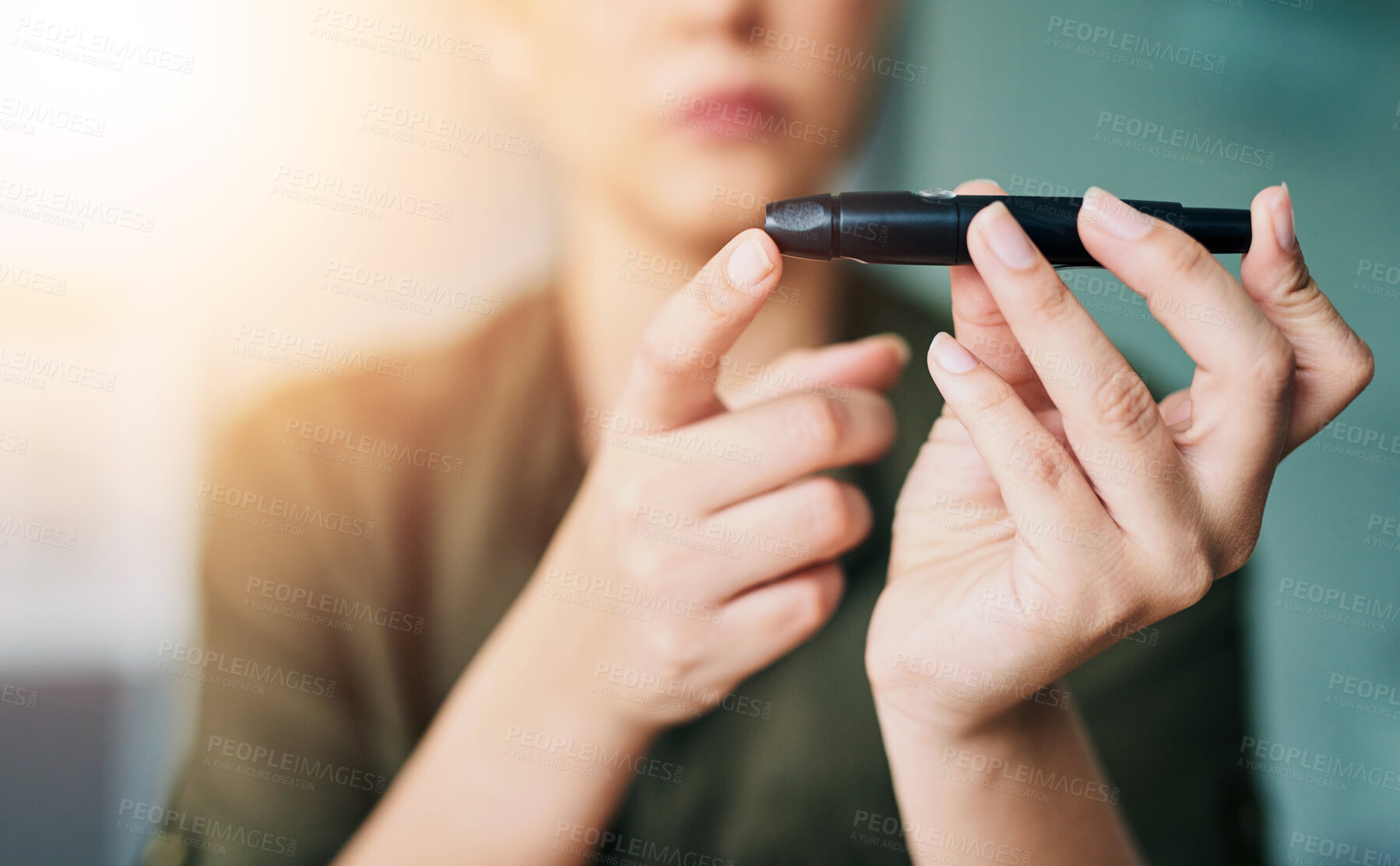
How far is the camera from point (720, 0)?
0.61m

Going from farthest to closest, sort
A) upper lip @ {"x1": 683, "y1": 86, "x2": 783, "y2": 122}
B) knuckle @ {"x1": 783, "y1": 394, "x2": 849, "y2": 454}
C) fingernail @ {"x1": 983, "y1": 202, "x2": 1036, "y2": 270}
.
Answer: upper lip @ {"x1": 683, "y1": 86, "x2": 783, "y2": 122}, knuckle @ {"x1": 783, "y1": 394, "x2": 849, "y2": 454}, fingernail @ {"x1": 983, "y1": 202, "x2": 1036, "y2": 270}

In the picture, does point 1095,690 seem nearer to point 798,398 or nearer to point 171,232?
point 798,398

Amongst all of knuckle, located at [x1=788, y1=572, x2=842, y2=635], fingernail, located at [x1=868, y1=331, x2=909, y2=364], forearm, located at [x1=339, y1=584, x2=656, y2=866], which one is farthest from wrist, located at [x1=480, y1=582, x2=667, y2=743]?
fingernail, located at [x1=868, y1=331, x2=909, y2=364]

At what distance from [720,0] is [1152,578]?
56 cm

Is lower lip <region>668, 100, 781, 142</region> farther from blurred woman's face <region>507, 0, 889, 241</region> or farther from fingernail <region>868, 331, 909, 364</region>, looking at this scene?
fingernail <region>868, 331, 909, 364</region>

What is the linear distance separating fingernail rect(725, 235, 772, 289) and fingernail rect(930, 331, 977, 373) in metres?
0.11

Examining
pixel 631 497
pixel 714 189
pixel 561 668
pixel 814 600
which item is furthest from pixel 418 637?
pixel 714 189

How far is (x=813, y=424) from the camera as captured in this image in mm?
514

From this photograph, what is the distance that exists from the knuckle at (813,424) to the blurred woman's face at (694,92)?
218 mm

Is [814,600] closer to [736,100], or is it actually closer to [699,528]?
[699,528]

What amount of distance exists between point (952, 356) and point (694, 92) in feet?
1.20

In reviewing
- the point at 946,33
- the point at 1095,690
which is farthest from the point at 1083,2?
the point at 1095,690

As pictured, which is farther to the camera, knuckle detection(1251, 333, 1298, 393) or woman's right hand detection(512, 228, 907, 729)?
woman's right hand detection(512, 228, 907, 729)

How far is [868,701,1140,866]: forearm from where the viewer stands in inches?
21.4
